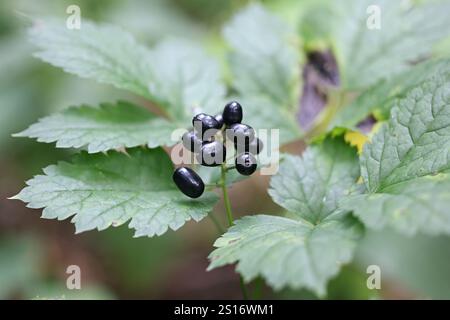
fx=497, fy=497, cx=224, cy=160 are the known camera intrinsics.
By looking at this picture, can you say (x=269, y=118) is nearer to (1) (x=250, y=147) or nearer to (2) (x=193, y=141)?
(1) (x=250, y=147)

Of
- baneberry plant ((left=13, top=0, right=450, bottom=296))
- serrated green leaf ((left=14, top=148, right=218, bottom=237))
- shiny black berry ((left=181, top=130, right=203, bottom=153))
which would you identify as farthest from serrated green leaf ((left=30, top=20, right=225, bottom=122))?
shiny black berry ((left=181, top=130, right=203, bottom=153))

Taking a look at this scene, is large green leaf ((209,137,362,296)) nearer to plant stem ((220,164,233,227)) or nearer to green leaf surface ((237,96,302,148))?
plant stem ((220,164,233,227))

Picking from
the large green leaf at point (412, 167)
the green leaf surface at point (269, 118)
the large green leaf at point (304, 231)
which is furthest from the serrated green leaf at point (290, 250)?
the green leaf surface at point (269, 118)

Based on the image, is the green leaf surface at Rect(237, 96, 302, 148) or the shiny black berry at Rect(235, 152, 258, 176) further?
the green leaf surface at Rect(237, 96, 302, 148)

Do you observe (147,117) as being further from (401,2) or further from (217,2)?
(217,2)

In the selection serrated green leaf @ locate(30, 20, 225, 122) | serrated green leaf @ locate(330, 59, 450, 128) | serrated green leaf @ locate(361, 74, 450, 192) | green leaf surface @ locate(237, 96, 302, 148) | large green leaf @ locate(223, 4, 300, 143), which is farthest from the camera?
large green leaf @ locate(223, 4, 300, 143)

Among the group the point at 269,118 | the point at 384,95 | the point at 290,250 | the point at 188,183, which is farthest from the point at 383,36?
the point at 290,250
